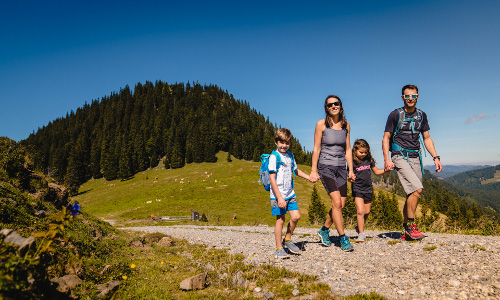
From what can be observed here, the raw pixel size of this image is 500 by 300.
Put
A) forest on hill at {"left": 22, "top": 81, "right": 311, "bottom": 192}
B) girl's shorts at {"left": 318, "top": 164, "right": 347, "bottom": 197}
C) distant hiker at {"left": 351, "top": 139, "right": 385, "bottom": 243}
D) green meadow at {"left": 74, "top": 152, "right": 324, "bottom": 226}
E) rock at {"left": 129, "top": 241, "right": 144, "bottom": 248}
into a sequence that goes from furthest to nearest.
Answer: forest on hill at {"left": 22, "top": 81, "right": 311, "bottom": 192} < green meadow at {"left": 74, "top": 152, "right": 324, "bottom": 226} < rock at {"left": 129, "top": 241, "right": 144, "bottom": 248} < distant hiker at {"left": 351, "top": 139, "right": 385, "bottom": 243} < girl's shorts at {"left": 318, "top": 164, "right": 347, "bottom": 197}

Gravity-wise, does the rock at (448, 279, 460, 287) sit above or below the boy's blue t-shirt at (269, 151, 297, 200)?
below

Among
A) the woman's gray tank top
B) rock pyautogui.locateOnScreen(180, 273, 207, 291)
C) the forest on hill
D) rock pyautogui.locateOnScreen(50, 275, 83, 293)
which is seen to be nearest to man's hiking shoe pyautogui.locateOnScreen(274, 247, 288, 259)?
rock pyautogui.locateOnScreen(180, 273, 207, 291)

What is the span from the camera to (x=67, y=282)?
3.81 metres

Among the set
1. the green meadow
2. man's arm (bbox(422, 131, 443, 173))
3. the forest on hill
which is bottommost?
the green meadow

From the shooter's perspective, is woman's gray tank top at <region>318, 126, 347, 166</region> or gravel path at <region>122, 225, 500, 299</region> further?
woman's gray tank top at <region>318, 126, 347, 166</region>

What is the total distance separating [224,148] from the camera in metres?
131

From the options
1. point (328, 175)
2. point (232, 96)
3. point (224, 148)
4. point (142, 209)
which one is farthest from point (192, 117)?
point (328, 175)

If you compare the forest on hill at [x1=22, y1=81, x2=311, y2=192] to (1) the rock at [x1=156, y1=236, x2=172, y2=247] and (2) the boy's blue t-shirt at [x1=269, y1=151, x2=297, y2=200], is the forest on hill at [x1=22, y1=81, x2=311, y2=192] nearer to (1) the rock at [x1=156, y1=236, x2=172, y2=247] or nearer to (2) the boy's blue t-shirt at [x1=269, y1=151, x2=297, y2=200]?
(1) the rock at [x1=156, y1=236, x2=172, y2=247]

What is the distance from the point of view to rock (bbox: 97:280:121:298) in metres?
3.85

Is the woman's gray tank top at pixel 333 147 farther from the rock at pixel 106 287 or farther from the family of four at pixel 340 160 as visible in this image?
the rock at pixel 106 287

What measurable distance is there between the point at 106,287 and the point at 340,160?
530cm

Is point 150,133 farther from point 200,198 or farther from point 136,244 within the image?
point 136,244

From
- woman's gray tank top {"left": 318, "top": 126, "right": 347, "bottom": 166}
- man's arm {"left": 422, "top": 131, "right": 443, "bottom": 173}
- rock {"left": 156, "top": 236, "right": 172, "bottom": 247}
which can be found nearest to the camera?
woman's gray tank top {"left": 318, "top": 126, "right": 347, "bottom": 166}

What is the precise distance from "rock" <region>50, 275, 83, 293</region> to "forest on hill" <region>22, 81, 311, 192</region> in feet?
302
